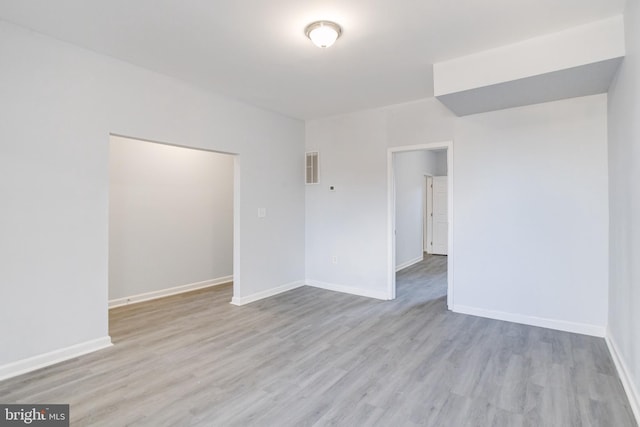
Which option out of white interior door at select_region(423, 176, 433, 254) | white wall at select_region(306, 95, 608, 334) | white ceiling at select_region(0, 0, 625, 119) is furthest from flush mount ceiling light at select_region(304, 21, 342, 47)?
white interior door at select_region(423, 176, 433, 254)

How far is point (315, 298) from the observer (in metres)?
4.75

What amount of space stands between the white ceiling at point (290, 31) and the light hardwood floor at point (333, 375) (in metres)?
2.74

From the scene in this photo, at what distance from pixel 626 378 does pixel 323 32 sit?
3375 millimetres

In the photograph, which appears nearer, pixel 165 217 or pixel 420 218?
pixel 165 217

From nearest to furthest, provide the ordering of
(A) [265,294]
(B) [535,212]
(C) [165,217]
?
(B) [535,212]
(A) [265,294]
(C) [165,217]

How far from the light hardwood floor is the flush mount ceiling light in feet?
8.70

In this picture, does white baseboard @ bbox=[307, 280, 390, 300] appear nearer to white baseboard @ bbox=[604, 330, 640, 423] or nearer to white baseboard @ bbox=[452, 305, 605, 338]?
white baseboard @ bbox=[452, 305, 605, 338]

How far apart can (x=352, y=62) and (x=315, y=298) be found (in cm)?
315

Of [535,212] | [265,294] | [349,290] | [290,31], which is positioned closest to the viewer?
[290,31]

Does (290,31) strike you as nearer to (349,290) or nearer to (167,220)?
(167,220)

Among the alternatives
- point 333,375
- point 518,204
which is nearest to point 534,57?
point 518,204

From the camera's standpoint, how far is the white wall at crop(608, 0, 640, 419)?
208 cm

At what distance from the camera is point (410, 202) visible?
7.57m

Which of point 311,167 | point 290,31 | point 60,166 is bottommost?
point 60,166
